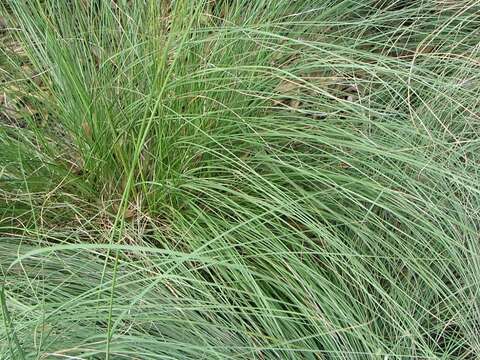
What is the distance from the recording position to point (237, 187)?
1482 mm

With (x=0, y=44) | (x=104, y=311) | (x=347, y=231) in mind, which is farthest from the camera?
(x=0, y=44)

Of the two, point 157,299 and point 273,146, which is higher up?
point 273,146

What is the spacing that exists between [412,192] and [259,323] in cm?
42

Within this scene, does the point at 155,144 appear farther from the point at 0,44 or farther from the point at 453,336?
the point at 453,336

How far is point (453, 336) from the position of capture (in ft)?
4.68

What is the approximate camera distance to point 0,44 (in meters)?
1.70

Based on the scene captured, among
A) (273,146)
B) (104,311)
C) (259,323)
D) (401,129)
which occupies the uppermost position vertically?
(401,129)

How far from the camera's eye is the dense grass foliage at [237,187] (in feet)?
4.29

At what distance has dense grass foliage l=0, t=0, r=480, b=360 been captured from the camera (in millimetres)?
1307

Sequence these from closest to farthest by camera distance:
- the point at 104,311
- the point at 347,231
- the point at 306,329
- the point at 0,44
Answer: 1. the point at 104,311
2. the point at 306,329
3. the point at 347,231
4. the point at 0,44

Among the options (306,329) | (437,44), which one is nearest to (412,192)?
(306,329)

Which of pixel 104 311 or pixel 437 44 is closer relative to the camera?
pixel 104 311

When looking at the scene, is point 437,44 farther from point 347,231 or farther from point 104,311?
point 104,311

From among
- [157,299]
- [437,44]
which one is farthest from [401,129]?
[157,299]
